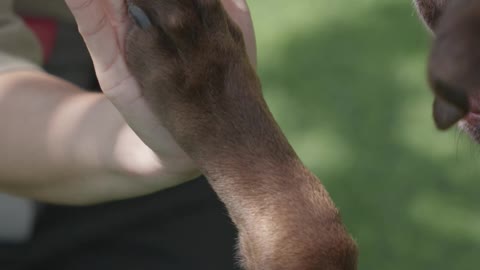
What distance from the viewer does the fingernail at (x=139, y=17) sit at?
152 cm

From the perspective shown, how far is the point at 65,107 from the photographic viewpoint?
6.34 ft

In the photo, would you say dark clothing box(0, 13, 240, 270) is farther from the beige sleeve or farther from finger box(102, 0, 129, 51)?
finger box(102, 0, 129, 51)

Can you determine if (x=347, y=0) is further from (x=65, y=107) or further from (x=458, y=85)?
(x=458, y=85)

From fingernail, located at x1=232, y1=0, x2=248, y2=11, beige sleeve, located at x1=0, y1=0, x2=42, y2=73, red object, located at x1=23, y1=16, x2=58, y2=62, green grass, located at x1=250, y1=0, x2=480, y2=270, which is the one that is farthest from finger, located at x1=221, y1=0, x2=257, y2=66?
green grass, located at x1=250, y1=0, x2=480, y2=270

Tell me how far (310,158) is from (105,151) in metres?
1.07

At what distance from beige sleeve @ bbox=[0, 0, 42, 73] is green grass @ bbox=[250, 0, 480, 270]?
37.9 inches

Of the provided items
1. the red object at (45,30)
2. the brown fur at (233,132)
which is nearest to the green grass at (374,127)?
the red object at (45,30)

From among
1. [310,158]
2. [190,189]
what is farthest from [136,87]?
[310,158]

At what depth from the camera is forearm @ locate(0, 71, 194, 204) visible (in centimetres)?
188

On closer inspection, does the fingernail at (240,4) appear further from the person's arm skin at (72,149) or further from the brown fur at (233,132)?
the brown fur at (233,132)

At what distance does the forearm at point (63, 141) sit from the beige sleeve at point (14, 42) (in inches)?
2.3

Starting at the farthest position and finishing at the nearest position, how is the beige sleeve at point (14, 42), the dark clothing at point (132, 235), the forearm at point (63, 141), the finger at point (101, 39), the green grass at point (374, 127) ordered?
the green grass at point (374, 127), the dark clothing at point (132, 235), the beige sleeve at point (14, 42), the forearm at point (63, 141), the finger at point (101, 39)

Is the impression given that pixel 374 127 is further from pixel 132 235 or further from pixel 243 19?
pixel 243 19

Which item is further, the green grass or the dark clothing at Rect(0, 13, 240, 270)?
the green grass
